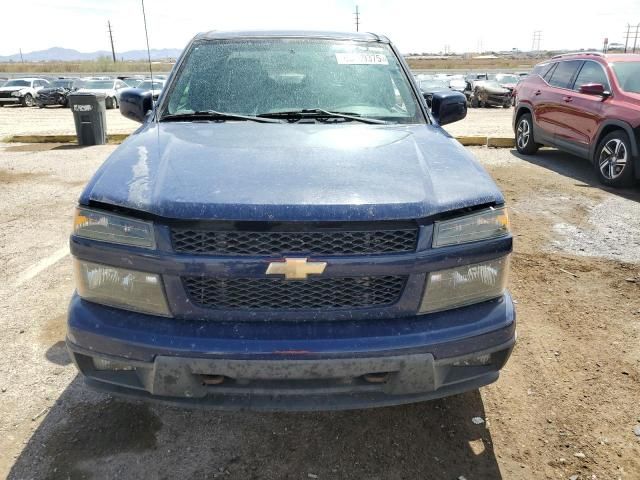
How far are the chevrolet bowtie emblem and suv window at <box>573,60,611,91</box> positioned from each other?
741 centimetres

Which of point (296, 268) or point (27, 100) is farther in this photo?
point (27, 100)

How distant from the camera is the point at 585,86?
7637 millimetres

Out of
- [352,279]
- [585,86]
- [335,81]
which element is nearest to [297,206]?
[352,279]

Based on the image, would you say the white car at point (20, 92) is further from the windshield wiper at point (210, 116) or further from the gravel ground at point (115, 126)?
the windshield wiper at point (210, 116)

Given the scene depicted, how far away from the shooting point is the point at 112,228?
6.87 ft

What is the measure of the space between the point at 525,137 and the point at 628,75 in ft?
7.22

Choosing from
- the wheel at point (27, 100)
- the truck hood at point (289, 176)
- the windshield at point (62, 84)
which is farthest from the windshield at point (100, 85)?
the truck hood at point (289, 176)

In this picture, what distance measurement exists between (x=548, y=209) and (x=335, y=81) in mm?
4002

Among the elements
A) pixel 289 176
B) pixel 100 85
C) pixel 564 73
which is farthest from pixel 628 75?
pixel 100 85

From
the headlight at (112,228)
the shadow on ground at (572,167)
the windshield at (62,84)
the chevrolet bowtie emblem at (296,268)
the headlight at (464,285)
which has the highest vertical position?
the windshield at (62,84)

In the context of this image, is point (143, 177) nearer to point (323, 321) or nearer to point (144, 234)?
point (144, 234)

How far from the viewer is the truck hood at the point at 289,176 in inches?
79.4

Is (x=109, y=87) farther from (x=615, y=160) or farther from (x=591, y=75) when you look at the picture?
(x=615, y=160)

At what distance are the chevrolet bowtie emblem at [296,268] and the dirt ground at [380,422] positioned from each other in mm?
963
